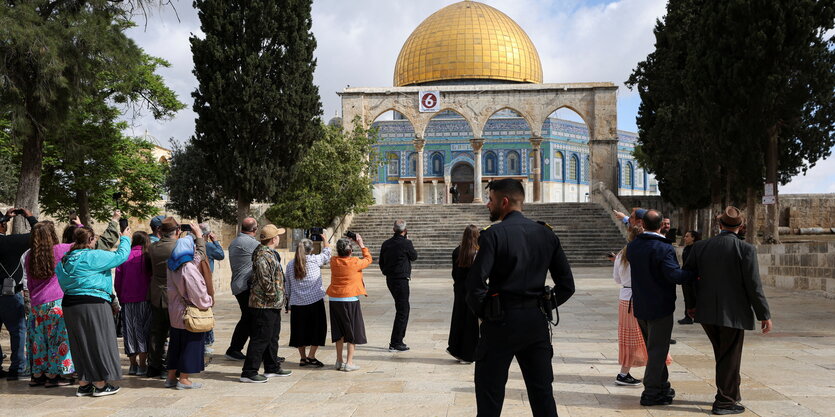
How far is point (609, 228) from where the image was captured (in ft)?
92.3

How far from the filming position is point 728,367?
527 centimetres

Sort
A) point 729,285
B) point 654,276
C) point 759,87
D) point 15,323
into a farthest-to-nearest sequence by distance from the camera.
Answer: point 759,87 → point 15,323 → point 654,276 → point 729,285

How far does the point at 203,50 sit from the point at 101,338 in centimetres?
1531

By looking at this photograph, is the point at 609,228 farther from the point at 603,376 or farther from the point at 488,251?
the point at 488,251

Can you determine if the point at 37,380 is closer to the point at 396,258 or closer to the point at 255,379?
the point at 255,379

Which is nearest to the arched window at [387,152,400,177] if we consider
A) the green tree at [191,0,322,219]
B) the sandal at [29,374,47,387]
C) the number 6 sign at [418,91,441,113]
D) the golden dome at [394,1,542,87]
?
the golden dome at [394,1,542,87]

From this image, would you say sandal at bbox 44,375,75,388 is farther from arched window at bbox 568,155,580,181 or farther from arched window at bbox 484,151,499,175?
arched window at bbox 568,155,580,181

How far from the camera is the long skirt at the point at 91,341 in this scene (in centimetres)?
593

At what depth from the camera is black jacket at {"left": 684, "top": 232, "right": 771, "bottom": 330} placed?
524 cm

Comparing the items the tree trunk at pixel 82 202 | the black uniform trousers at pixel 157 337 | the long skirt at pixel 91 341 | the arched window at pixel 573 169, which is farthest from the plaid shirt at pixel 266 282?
the arched window at pixel 573 169

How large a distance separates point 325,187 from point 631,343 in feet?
66.2

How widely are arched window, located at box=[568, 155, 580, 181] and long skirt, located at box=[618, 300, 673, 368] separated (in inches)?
1916

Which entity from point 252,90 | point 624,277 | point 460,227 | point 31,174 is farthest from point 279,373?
point 460,227

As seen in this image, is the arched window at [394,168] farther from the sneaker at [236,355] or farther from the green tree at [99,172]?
the sneaker at [236,355]
